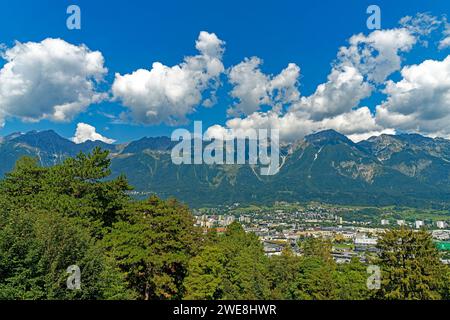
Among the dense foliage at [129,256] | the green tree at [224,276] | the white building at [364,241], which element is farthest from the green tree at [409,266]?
the white building at [364,241]

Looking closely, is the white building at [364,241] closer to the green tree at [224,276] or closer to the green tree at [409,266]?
the green tree at [224,276]

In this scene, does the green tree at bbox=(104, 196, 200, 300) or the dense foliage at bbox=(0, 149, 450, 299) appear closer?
the dense foliage at bbox=(0, 149, 450, 299)

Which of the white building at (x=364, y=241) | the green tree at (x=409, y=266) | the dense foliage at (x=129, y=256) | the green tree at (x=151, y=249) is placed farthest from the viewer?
the white building at (x=364, y=241)

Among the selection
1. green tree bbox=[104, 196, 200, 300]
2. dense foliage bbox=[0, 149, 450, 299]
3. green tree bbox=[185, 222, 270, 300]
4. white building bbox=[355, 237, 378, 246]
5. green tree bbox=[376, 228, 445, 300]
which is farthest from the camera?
white building bbox=[355, 237, 378, 246]

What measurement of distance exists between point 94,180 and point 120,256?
10189mm

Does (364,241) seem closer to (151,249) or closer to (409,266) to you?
(409,266)

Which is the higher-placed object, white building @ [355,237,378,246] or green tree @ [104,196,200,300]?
green tree @ [104,196,200,300]

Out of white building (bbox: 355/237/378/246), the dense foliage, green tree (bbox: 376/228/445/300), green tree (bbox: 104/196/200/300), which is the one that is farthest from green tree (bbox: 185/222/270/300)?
white building (bbox: 355/237/378/246)

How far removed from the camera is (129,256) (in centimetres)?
2452

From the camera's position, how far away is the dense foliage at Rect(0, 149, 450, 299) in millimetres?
15602

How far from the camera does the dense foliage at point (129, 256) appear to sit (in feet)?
51.2

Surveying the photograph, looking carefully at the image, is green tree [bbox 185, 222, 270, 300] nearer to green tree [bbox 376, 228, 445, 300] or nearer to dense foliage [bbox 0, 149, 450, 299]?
dense foliage [bbox 0, 149, 450, 299]

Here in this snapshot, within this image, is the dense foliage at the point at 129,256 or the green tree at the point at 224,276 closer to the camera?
the dense foliage at the point at 129,256
